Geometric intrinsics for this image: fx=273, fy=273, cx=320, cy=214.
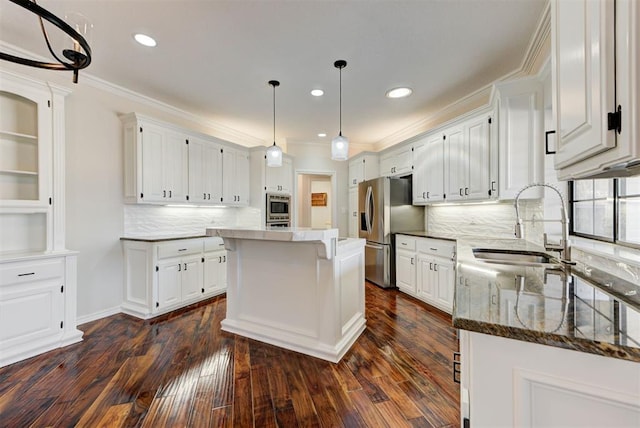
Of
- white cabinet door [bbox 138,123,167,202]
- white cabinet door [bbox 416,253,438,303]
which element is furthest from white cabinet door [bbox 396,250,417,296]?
white cabinet door [bbox 138,123,167,202]

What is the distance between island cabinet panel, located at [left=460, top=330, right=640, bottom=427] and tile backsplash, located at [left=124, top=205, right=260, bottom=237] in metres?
3.96

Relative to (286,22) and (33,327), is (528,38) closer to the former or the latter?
(286,22)

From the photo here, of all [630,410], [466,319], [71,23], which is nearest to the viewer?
[630,410]

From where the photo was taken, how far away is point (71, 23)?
1249 mm

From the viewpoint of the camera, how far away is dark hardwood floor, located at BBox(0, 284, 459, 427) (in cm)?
164

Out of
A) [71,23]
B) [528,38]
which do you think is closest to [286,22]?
[71,23]

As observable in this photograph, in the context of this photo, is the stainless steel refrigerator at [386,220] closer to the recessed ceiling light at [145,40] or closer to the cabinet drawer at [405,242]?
the cabinet drawer at [405,242]

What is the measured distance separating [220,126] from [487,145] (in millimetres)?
4069

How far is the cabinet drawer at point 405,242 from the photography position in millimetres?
3918

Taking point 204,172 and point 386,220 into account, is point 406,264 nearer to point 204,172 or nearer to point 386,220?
point 386,220

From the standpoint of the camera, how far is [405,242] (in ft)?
13.4

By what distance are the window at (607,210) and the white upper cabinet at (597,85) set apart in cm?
79

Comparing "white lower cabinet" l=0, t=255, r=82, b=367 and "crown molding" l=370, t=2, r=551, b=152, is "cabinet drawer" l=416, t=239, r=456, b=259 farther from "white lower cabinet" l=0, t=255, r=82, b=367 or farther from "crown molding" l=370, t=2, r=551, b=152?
"white lower cabinet" l=0, t=255, r=82, b=367

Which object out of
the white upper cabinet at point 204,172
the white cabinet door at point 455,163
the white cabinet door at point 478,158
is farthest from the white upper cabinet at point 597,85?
the white upper cabinet at point 204,172
